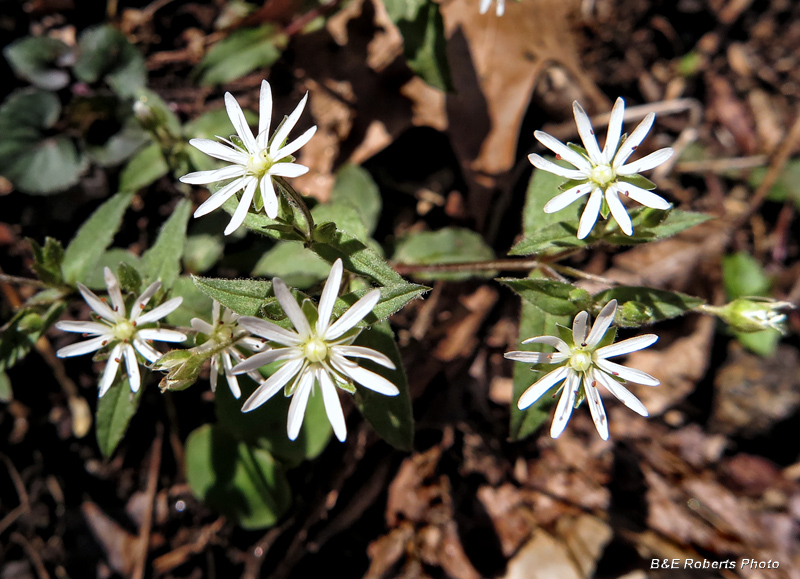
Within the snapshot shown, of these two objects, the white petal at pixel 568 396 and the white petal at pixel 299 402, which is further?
the white petal at pixel 568 396

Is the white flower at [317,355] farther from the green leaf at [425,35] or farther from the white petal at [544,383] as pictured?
the green leaf at [425,35]

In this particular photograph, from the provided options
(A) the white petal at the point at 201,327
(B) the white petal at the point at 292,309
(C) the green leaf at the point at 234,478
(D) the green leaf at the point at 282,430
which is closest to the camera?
(B) the white petal at the point at 292,309

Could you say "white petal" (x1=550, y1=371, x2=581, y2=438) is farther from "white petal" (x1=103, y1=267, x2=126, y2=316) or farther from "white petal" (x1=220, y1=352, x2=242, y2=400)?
"white petal" (x1=103, y1=267, x2=126, y2=316)

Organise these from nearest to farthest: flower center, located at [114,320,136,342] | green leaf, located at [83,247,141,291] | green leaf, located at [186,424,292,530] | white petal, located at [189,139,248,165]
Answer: white petal, located at [189,139,248,165] → flower center, located at [114,320,136,342] → green leaf, located at [83,247,141,291] → green leaf, located at [186,424,292,530]

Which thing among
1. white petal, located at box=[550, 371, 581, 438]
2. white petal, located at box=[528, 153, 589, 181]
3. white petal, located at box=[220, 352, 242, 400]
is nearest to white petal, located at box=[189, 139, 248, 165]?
white petal, located at box=[220, 352, 242, 400]

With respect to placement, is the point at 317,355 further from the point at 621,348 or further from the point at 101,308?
the point at 621,348

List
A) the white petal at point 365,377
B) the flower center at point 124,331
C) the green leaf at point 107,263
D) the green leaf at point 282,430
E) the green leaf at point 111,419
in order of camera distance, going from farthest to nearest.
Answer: the green leaf at point 282,430 < the green leaf at point 107,263 < the green leaf at point 111,419 < the flower center at point 124,331 < the white petal at point 365,377

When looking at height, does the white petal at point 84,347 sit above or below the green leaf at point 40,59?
below

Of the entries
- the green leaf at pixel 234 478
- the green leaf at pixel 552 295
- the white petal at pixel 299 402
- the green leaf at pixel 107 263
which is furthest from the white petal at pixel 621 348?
the green leaf at pixel 107 263
